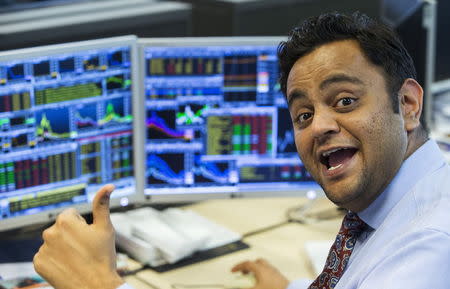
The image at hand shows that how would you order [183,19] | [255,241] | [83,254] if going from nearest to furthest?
1. [83,254]
2. [255,241]
3. [183,19]


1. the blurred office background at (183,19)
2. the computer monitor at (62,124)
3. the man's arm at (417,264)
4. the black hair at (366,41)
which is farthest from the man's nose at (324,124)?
the blurred office background at (183,19)

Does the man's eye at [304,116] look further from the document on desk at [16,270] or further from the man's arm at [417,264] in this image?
the document on desk at [16,270]

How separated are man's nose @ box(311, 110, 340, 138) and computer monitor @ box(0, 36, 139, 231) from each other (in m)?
0.76

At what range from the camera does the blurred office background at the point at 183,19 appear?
2.16 metres

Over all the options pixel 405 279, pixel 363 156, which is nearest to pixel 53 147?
pixel 363 156

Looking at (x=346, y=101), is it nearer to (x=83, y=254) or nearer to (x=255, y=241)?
(x=83, y=254)

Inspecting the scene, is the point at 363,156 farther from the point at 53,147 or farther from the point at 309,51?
the point at 53,147

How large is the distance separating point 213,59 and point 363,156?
793 mm

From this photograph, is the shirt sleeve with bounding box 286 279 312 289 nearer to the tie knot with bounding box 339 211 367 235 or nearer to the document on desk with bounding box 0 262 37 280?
the tie knot with bounding box 339 211 367 235

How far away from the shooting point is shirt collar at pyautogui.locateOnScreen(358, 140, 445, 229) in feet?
4.78

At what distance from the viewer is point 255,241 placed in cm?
219

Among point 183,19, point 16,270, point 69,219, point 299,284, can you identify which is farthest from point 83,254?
point 183,19

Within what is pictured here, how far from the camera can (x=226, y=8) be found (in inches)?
95.8

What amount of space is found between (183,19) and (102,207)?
1018 mm
